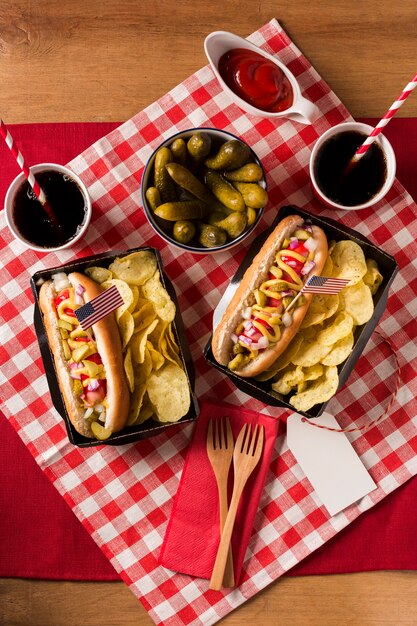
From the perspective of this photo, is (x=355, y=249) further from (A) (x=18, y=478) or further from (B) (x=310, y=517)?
(A) (x=18, y=478)

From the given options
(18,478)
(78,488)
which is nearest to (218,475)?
(78,488)

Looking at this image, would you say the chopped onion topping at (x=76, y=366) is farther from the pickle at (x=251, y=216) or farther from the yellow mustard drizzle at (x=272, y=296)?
the pickle at (x=251, y=216)

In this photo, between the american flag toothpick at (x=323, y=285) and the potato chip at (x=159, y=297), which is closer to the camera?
the american flag toothpick at (x=323, y=285)

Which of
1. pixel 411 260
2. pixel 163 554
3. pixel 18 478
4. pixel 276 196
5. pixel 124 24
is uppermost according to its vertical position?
pixel 124 24

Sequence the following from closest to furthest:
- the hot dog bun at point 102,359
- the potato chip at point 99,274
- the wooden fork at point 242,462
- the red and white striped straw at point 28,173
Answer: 1. the red and white striped straw at point 28,173
2. the hot dog bun at point 102,359
3. the potato chip at point 99,274
4. the wooden fork at point 242,462

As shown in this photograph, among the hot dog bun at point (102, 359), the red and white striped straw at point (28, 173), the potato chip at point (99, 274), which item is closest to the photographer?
the red and white striped straw at point (28, 173)

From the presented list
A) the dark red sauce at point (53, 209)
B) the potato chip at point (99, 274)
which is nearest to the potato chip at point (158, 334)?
the potato chip at point (99, 274)

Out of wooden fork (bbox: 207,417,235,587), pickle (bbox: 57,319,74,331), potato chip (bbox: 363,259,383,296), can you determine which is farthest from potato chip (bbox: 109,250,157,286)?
potato chip (bbox: 363,259,383,296)
